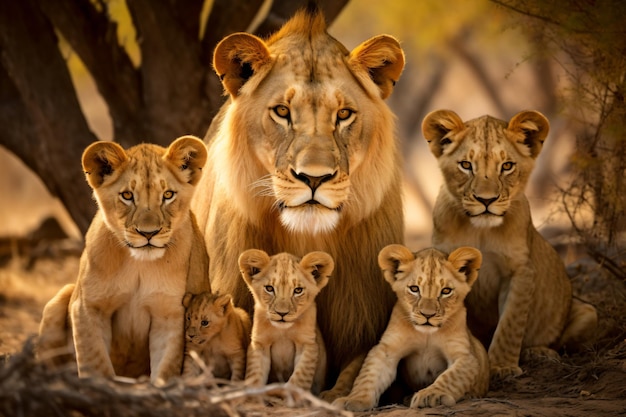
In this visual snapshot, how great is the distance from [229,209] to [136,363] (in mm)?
Result: 840

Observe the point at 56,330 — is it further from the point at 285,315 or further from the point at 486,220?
the point at 486,220

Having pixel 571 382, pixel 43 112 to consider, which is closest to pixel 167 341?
pixel 571 382

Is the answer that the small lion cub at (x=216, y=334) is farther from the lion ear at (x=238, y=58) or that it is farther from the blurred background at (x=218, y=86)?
the blurred background at (x=218, y=86)

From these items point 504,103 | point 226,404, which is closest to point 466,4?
point 504,103

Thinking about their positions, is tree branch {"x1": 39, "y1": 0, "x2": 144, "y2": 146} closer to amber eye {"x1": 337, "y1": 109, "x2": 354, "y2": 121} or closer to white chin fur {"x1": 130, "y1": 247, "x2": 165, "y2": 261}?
amber eye {"x1": 337, "y1": 109, "x2": 354, "y2": 121}

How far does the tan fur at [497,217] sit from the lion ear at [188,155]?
1.15 metres

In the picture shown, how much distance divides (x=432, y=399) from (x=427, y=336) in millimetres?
376

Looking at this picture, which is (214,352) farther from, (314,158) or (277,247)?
(314,158)

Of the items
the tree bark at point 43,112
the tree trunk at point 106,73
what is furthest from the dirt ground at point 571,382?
the tree trunk at point 106,73

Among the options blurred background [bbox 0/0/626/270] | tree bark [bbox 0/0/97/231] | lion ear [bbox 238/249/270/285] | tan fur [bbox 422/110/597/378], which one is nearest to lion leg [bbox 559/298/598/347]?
tan fur [bbox 422/110/597/378]

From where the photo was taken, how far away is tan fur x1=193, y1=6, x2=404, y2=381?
4.02 m

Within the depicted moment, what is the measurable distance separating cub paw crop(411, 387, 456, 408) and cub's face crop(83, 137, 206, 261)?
3.91 ft

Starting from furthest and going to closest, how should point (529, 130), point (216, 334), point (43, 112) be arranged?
point (43, 112)
point (529, 130)
point (216, 334)

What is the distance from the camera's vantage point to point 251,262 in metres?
4.25
